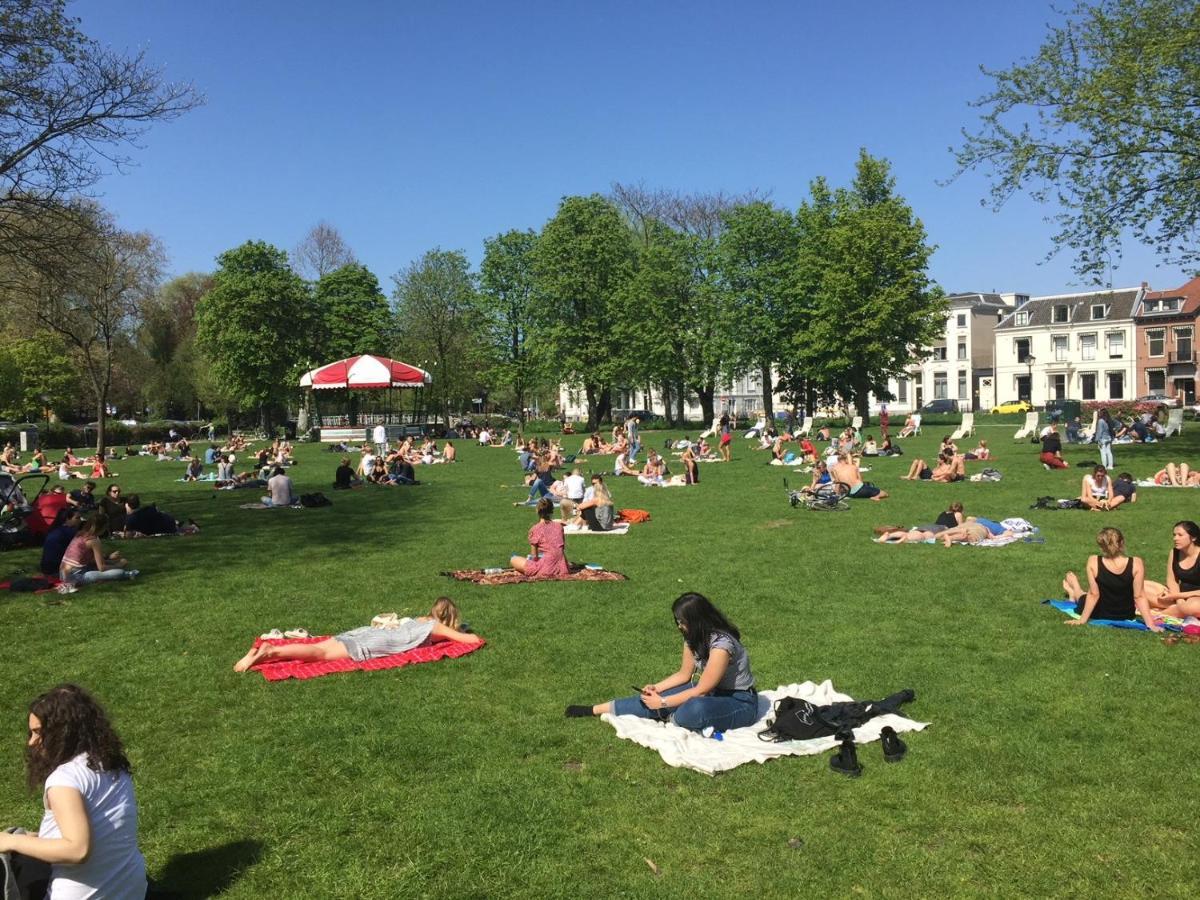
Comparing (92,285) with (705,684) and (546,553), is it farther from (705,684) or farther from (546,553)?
(705,684)

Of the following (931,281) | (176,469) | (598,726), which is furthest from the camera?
(931,281)

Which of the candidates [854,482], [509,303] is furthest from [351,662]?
[509,303]

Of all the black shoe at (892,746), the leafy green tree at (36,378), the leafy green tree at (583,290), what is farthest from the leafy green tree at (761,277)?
the black shoe at (892,746)

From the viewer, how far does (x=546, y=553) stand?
11.6 m

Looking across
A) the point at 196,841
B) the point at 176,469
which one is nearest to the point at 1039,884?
the point at 196,841

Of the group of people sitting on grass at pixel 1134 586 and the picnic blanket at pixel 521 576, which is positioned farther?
the picnic blanket at pixel 521 576

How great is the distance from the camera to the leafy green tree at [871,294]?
49.0 m

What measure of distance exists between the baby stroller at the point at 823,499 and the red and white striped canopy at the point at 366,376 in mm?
32128

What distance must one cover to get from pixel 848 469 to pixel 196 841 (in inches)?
659

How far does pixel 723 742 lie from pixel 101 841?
12.1 feet

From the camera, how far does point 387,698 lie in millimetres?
7016

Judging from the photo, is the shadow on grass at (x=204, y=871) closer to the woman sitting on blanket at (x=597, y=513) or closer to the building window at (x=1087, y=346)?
the woman sitting on blanket at (x=597, y=513)

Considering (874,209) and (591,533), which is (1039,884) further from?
(874,209)

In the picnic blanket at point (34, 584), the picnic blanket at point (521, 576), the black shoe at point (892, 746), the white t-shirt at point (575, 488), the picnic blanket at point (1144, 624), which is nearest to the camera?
the black shoe at point (892, 746)
